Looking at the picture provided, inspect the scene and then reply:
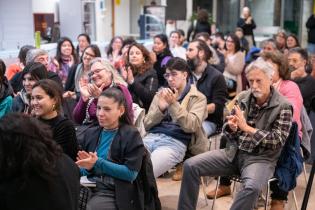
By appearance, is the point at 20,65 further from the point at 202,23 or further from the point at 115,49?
the point at 202,23

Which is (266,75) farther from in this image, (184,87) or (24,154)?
(24,154)

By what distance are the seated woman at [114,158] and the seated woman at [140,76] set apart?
1.49m

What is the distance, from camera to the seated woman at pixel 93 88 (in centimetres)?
350

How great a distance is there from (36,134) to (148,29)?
7.89 metres

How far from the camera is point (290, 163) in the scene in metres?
3.08

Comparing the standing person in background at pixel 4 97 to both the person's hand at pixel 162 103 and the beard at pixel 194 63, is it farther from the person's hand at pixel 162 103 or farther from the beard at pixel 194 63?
the beard at pixel 194 63

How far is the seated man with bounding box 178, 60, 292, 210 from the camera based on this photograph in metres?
2.97

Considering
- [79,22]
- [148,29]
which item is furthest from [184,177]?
[148,29]

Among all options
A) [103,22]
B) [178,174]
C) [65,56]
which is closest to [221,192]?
[178,174]

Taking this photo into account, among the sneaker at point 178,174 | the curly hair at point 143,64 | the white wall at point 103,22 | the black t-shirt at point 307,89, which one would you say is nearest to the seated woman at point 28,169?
the sneaker at point 178,174

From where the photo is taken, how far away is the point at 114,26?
10875 mm

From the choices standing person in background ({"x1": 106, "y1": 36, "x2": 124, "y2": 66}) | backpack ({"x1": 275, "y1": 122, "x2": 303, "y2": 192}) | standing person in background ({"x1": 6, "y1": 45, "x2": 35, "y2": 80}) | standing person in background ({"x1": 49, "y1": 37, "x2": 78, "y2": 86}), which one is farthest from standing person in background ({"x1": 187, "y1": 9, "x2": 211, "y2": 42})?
backpack ({"x1": 275, "y1": 122, "x2": 303, "y2": 192})

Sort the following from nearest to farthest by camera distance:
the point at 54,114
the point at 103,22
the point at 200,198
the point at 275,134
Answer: the point at 54,114, the point at 275,134, the point at 200,198, the point at 103,22

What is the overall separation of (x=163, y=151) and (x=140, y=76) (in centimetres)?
120
